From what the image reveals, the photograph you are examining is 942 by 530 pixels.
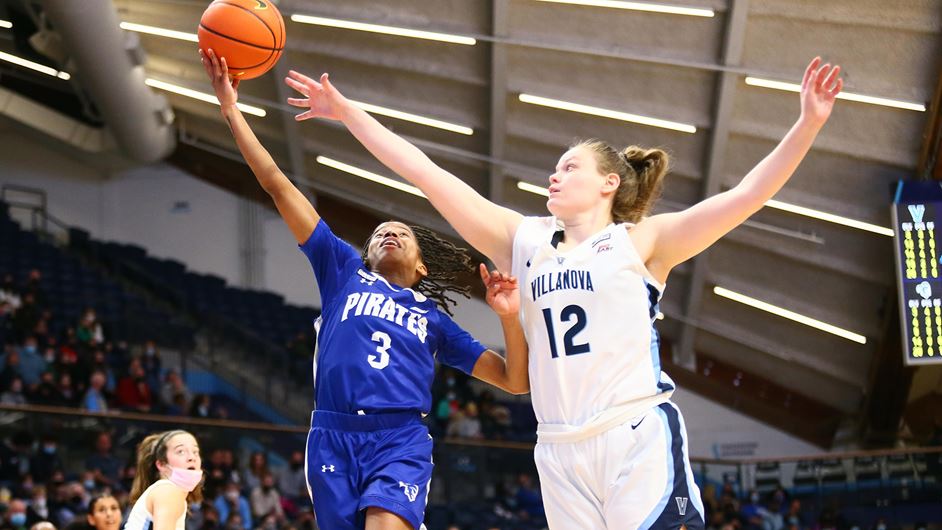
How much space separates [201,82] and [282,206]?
1388cm

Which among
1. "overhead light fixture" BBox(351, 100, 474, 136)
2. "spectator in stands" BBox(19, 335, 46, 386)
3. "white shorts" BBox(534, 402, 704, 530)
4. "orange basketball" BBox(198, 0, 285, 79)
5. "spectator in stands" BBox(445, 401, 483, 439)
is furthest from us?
"spectator in stands" BBox(445, 401, 483, 439)

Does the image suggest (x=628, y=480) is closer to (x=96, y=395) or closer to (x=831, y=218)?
(x=831, y=218)

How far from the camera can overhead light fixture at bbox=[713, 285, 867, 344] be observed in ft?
52.8

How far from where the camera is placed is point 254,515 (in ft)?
32.7

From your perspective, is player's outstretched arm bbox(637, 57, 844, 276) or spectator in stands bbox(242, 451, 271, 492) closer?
player's outstretched arm bbox(637, 57, 844, 276)

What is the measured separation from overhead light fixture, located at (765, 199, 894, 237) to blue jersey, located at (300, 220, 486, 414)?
1050cm

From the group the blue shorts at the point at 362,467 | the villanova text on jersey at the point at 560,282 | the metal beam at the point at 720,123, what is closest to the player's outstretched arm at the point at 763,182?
the villanova text on jersey at the point at 560,282

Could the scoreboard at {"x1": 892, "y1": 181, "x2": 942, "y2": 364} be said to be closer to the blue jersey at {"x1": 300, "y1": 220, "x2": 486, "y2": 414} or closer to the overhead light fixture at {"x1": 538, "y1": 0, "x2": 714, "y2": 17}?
the overhead light fixture at {"x1": 538, "y1": 0, "x2": 714, "y2": 17}

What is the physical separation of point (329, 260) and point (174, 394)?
12080mm

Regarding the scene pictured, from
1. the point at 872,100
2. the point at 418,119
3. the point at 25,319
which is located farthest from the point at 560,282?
the point at 25,319

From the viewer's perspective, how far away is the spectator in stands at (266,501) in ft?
32.8

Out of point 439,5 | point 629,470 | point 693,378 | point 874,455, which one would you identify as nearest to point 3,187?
point 439,5

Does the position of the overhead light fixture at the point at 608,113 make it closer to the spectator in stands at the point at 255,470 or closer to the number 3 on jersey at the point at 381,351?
the spectator in stands at the point at 255,470

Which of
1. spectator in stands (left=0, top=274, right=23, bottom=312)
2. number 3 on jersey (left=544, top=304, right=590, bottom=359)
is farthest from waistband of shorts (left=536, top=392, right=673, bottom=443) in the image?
spectator in stands (left=0, top=274, right=23, bottom=312)
